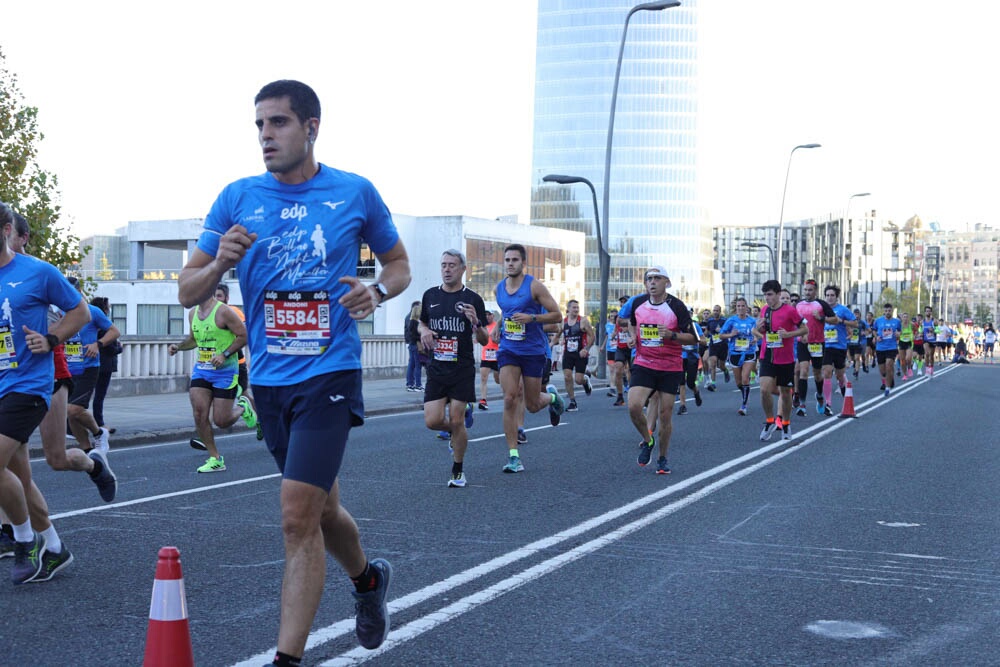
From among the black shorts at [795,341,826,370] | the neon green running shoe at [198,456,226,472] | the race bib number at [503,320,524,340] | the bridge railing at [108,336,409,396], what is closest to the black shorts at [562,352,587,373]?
the bridge railing at [108,336,409,396]

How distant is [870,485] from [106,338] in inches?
255

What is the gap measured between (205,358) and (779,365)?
23.4 ft

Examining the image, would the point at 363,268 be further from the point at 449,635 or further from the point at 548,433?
the point at 449,635

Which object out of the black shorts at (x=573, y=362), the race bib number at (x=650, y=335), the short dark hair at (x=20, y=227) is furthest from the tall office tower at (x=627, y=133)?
the short dark hair at (x=20, y=227)

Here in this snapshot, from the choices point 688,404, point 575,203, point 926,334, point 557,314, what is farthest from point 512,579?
point 575,203

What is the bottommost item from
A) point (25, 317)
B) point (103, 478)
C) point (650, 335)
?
point (103, 478)

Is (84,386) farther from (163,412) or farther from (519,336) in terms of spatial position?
(163,412)

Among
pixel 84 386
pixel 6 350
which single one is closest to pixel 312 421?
pixel 6 350

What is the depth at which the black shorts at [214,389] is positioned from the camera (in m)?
10.9

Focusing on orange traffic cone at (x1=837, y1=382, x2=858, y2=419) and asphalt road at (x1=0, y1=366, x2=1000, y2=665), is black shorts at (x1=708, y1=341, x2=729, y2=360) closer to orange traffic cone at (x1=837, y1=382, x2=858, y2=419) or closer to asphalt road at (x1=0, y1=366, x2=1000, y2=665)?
orange traffic cone at (x1=837, y1=382, x2=858, y2=419)

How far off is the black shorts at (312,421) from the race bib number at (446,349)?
5938 millimetres

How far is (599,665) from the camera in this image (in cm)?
457

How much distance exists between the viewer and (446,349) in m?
10.2

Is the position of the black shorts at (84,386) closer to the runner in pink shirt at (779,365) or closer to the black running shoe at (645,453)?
the black running shoe at (645,453)
